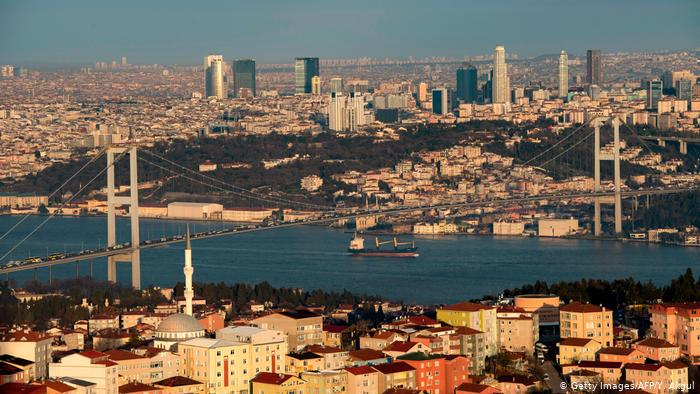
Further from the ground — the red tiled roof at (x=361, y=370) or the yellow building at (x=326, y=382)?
the red tiled roof at (x=361, y=370)

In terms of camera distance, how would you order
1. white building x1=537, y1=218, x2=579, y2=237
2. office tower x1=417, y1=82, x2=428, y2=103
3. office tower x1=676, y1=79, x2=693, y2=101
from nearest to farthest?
white building x1=537, y1=218, x2=579, y2=237 → office tower x1=676, y1=79, x2=693, y2=101 → office tower x1=417, y1=82, x2=428, y2=103

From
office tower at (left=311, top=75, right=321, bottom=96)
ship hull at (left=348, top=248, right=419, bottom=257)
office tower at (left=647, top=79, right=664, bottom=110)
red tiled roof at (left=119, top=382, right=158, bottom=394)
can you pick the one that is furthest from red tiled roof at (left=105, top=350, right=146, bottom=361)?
office tower at (left=311, top=75, right=321, bottom=96)

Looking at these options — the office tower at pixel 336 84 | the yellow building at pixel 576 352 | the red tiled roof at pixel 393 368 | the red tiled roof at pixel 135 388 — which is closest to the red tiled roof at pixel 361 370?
the red tiled roof at pixel 393 368

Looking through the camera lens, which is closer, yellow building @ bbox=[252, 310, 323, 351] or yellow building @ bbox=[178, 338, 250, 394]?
yellow building @ bbox=[178, 338, 250, 394]

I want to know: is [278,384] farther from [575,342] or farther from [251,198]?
[251,198]

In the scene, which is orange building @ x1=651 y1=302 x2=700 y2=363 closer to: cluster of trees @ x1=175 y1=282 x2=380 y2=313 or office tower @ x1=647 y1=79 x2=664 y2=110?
cluster of trees @ x1=175 y1=282 x2=380 y2=313

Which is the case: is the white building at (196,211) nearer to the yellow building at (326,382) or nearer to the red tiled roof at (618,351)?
the red tiled roof at (618,351)

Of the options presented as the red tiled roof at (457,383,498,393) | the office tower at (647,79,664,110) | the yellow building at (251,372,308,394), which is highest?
the office tower at (647,79,664,110)
